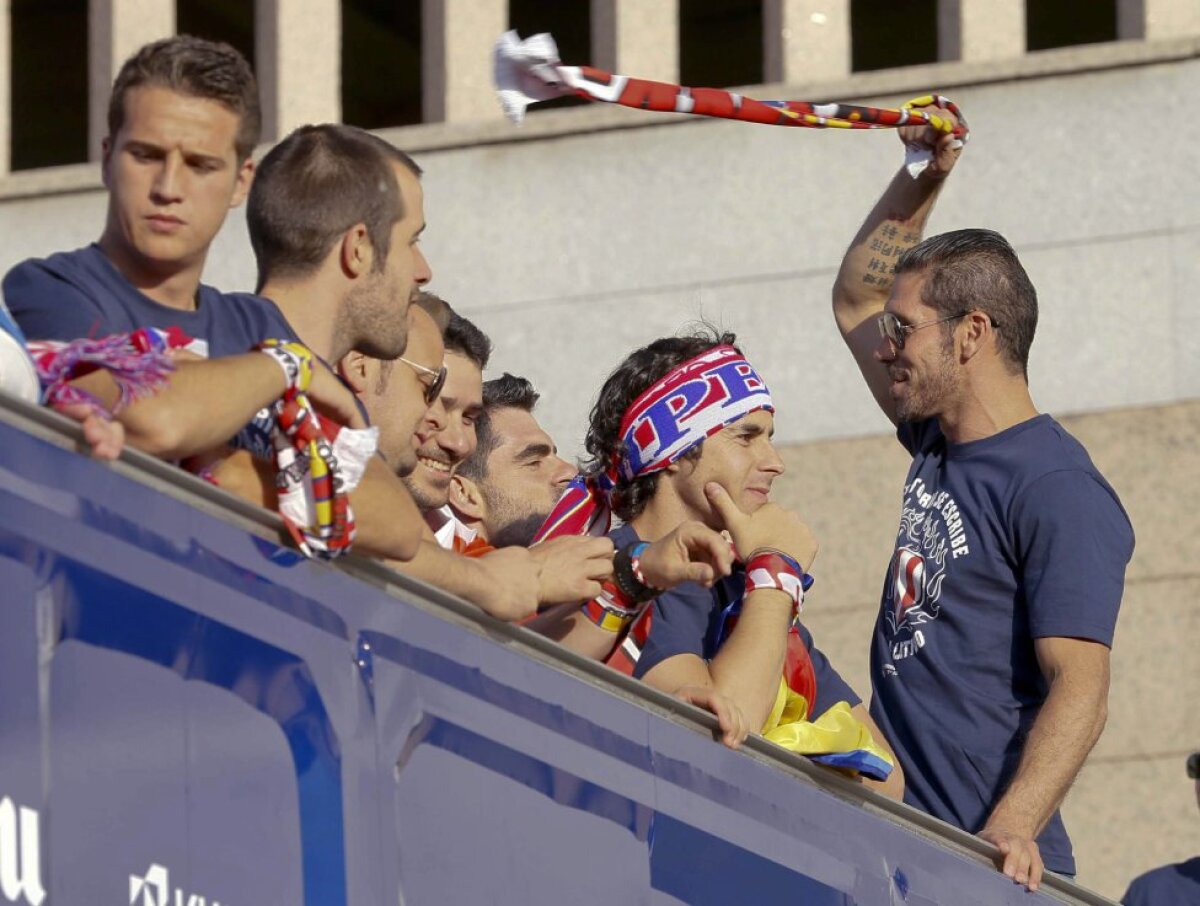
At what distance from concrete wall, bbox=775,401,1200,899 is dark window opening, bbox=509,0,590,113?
13.6 feet

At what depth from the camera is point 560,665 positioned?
3320 mm

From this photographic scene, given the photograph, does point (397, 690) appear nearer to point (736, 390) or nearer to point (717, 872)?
point (717, 872)

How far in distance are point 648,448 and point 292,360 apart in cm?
157

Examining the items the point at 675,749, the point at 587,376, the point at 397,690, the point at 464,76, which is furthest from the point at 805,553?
the point at 464,76

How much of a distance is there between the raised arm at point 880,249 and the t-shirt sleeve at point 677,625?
113cm

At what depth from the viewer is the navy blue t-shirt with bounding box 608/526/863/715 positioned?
4086 millimetres

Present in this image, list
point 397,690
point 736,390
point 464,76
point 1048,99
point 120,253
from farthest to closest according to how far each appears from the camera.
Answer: point 464,76
point 1048,99
point 736,390
point 120,253
point 397,690

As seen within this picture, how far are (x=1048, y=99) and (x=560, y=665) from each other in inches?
285

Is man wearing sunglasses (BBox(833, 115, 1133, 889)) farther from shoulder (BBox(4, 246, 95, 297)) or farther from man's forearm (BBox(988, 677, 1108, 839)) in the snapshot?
shoulder (BBox(4, 246, 95, 297))

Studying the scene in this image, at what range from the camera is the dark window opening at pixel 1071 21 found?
1319 cm

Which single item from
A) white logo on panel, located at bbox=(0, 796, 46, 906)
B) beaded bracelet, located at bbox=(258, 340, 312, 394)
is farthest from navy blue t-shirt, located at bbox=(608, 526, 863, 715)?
white logo on panel, located at bbox=(0, 796, 46, 906)

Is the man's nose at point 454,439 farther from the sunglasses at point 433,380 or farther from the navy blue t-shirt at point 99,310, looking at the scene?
the navy blue t-shirt at point 99,310

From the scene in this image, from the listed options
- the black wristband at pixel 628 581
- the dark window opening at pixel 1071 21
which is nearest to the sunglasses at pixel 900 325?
the black wristband at pixel 628 581

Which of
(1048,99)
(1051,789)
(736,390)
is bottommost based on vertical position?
(1051,789)
